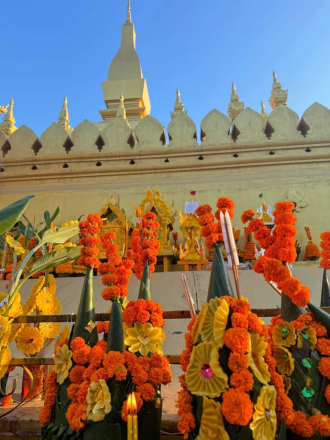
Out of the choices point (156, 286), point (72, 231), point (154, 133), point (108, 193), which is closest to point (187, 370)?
point (72, 231)

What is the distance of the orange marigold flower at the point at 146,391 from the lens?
1.16 metres

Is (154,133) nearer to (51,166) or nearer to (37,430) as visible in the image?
(51,166)

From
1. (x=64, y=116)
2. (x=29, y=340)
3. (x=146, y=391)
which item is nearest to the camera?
(x=146, y=391)

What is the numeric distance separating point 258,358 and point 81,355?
0.72m

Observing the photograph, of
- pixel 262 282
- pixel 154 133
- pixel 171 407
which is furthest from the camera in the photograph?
pixel 154 133

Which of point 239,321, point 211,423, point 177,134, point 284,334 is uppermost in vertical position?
point 177,134

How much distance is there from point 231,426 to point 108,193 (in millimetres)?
6778

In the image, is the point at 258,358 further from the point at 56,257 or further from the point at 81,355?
the point at 56,257

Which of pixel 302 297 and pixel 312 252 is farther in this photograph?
pixel 312 252

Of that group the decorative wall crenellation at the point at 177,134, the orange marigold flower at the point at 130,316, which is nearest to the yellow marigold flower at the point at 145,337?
the orange marigold flower at the point at 130,316

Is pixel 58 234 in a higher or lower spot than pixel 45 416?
higher

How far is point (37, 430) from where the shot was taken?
1.51 m

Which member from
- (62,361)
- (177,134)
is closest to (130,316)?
(62,361)

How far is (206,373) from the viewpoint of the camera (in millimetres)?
1040
